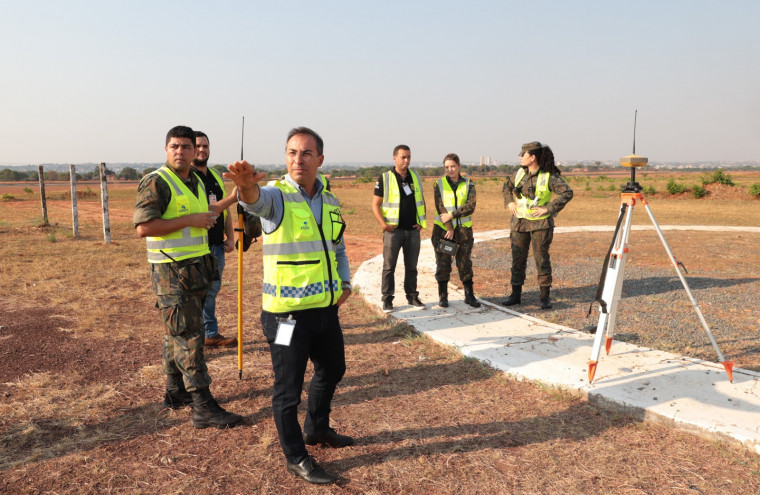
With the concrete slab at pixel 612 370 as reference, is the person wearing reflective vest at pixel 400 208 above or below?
above

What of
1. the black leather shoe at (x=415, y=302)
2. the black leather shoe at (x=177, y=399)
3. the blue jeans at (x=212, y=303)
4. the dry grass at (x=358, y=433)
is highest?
the blue jeans at (x=212, y=303)

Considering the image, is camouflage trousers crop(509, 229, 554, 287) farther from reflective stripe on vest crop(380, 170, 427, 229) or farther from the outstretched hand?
the outstretched hand

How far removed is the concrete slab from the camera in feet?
12.1

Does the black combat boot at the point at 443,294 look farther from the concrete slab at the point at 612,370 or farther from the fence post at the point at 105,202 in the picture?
the fence post at the point at 105,202

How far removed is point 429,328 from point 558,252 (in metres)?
6.20

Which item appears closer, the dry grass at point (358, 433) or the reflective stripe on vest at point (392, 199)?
the dry grass at point (358, 433)

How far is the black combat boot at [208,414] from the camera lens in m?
3.71

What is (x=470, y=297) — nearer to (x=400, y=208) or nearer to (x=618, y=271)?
(x=400, y=208)

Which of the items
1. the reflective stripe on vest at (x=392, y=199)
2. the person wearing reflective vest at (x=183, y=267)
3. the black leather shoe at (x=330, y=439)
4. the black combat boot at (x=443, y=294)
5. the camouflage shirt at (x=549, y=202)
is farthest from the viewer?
the black combat boot at (x=443, y=294)

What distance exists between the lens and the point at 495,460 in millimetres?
3311

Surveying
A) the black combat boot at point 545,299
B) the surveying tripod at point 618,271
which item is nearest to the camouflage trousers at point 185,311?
the surveying tripod at point 618,271

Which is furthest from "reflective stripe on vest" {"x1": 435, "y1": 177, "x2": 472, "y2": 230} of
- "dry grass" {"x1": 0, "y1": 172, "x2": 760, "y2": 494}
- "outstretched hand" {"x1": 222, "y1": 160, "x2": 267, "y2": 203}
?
"outstretched hand" {"x1": 222, "y1": 160, "x2": 267, "y2": 203}

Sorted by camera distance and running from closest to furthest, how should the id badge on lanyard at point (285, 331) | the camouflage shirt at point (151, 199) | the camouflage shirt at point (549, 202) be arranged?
the id badge on lanyard at point (285, 331) → the camouflage shirt at point (151, 199) → the camouflage shirt at point (549, 202)

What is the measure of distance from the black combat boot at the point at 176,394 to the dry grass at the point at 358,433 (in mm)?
93
